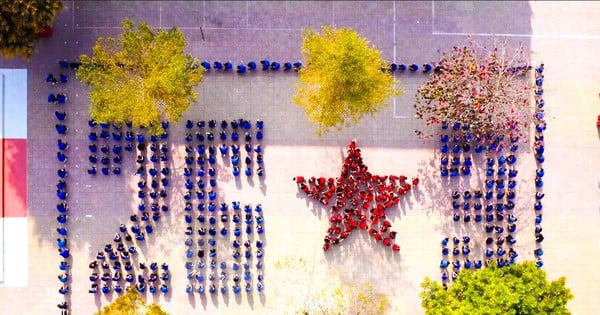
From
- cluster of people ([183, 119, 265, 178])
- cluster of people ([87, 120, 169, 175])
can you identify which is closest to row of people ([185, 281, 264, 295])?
cluster of people ([183, 119, 265, 178])

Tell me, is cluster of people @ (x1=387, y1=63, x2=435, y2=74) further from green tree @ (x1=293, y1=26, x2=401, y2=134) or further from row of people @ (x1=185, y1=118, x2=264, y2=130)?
row of people @ (x1=185, y1=118, x2=264, y2=130)

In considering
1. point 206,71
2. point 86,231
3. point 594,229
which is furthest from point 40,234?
point 594,229

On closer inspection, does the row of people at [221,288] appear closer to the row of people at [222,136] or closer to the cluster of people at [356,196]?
the cluster of people at [356,196]

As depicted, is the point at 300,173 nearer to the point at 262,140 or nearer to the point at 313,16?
the point at 262,140

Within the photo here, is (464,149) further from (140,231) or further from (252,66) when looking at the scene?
(140,231)

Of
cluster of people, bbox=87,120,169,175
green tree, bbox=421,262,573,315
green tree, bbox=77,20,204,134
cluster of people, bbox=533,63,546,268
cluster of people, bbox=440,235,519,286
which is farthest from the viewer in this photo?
cluster of people, bbox=533,63,546,268

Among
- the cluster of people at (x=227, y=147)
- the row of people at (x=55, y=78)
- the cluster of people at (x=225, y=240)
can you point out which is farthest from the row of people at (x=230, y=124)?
the row of people at (x=55, y=78)

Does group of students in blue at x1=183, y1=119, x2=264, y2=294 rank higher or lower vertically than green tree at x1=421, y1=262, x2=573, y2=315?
higher
